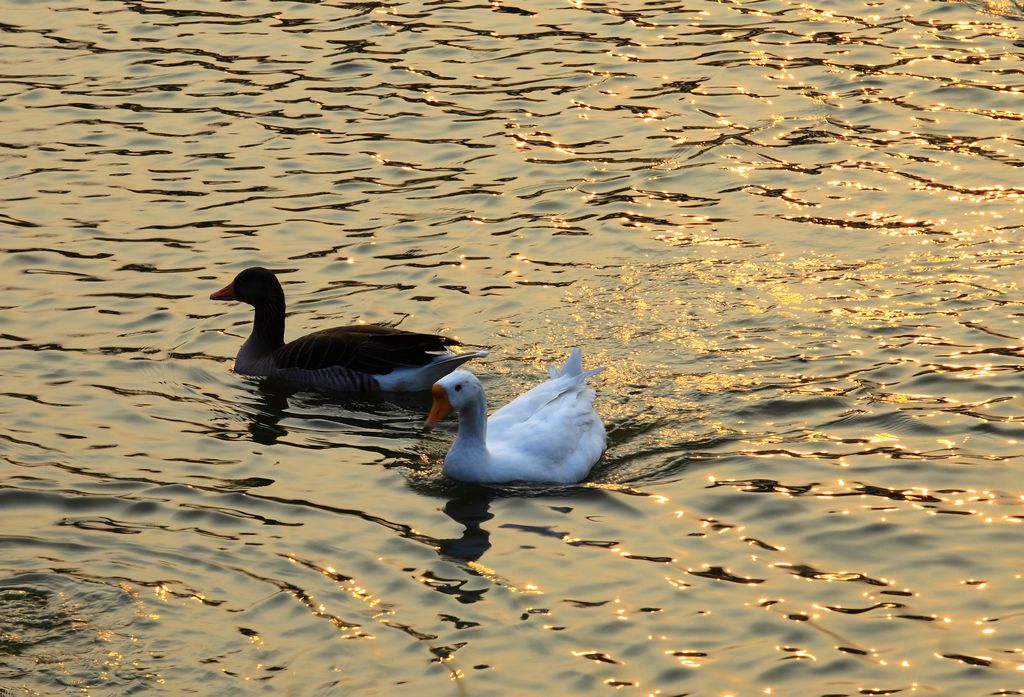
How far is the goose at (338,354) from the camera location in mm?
12992

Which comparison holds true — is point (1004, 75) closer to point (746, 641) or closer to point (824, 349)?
point (824, 349)

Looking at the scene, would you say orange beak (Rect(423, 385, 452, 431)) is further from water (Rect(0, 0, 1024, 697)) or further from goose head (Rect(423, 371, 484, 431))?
water (Rect(0, 0, 1024, 697))

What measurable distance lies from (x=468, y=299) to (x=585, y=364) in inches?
68.6

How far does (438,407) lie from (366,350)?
5.83 feet

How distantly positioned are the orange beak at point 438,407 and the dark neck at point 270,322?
2751 millimetres

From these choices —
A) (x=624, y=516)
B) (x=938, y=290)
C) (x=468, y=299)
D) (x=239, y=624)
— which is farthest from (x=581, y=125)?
(x=239, y=624)

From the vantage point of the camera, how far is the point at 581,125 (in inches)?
711

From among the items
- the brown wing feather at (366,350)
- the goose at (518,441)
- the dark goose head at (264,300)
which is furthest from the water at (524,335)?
the dark goose head at (264,300)

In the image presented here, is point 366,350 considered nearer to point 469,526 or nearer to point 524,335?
point 524,335

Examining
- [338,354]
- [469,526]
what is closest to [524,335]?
[338,354]

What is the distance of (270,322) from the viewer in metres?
13.7

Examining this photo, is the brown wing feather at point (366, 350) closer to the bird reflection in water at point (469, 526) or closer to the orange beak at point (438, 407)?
the orange beak at point (438, 407)

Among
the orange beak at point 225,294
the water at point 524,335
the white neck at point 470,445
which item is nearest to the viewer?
the water at point 524,335

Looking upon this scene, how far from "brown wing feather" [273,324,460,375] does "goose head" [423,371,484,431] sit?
5.21ft
